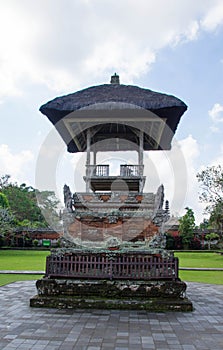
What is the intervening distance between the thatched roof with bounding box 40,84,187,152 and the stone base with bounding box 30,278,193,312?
3.61 m

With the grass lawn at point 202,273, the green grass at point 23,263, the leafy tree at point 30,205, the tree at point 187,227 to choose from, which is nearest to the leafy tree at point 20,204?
the leafy tree at point 30,205

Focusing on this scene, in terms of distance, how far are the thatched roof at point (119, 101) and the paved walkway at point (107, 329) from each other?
4.08 metres

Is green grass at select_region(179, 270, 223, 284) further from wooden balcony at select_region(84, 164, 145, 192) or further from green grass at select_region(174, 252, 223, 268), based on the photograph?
wooden balcony at select_region(84, 164, 145, 192)

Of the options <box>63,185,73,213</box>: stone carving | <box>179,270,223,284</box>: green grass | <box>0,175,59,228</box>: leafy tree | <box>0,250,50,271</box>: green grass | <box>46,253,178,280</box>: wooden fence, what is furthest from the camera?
<box>0,175,59,228</box>: leafy tree

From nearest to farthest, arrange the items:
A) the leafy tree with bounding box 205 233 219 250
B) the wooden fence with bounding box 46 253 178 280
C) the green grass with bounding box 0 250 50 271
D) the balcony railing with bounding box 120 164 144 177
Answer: the wooden fence with bounding box 46 253 178 280 < the balcony railing with bounding box 120 164 144 177 < the green grass with bounding box 0 250 50 271 < the leafy tree with bounding box 205 233 219 250

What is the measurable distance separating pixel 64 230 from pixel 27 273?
5.70 m

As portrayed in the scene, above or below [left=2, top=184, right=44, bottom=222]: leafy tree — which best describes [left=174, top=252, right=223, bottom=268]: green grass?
below

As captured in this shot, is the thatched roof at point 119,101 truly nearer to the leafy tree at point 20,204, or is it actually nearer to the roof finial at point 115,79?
the roof finial at point 115,79

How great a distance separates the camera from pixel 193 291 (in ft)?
27.8

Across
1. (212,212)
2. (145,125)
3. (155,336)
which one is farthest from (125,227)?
(212,212)

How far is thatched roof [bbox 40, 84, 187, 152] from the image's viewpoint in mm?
7418

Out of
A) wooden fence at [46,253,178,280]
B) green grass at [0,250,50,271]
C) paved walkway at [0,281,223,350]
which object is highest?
wooden fence at [46,253,178,280]

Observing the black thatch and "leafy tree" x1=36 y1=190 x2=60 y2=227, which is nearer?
the black thatch

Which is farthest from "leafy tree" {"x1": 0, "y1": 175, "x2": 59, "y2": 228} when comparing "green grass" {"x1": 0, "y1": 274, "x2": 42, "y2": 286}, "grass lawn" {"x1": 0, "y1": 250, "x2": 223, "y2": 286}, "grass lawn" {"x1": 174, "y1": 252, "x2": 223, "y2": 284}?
"green grass" {"x1": 0, "y1": 274, "x2": 42, "y2": 286}
